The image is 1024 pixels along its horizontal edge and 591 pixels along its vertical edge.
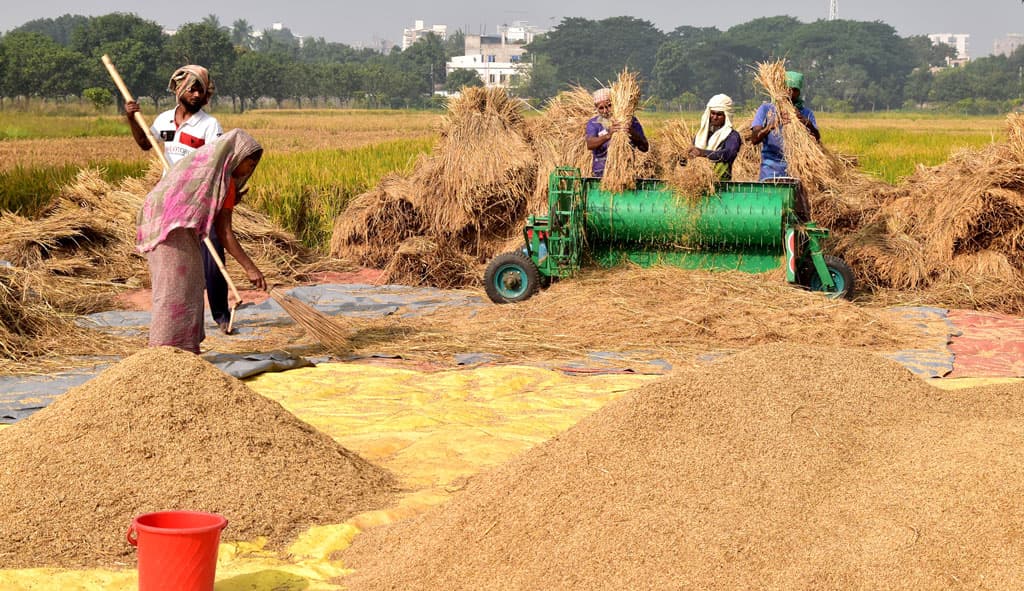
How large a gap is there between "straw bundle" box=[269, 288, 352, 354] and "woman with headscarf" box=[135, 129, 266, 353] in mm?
781

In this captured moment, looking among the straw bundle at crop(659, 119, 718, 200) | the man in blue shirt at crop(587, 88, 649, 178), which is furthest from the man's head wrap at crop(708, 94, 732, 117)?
the man in blue shirt at crop(587, 88, 649, 178)

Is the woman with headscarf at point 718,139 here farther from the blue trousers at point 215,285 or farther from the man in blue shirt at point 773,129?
the blue trousers at point 215,285

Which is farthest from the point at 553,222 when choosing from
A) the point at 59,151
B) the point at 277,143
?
the point at 277,143

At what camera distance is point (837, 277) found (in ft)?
27.6

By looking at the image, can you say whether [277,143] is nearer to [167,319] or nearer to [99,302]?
[99,302]

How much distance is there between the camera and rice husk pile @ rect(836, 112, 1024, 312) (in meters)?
8.48

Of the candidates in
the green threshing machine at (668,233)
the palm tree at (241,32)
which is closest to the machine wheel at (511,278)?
the green threshing machine at (668,233)

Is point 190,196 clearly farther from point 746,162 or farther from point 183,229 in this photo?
point 746,162

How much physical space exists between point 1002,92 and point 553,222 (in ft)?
363

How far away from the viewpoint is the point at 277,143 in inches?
1356

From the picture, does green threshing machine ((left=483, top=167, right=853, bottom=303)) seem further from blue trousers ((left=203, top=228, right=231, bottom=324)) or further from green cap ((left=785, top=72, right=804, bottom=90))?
blue trousers ((left=203, top=228, right=231, bottom=324))

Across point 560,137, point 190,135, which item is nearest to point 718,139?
point 560,137

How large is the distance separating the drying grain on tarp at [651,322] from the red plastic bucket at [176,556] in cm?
382

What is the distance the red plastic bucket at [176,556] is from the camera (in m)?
2.91
